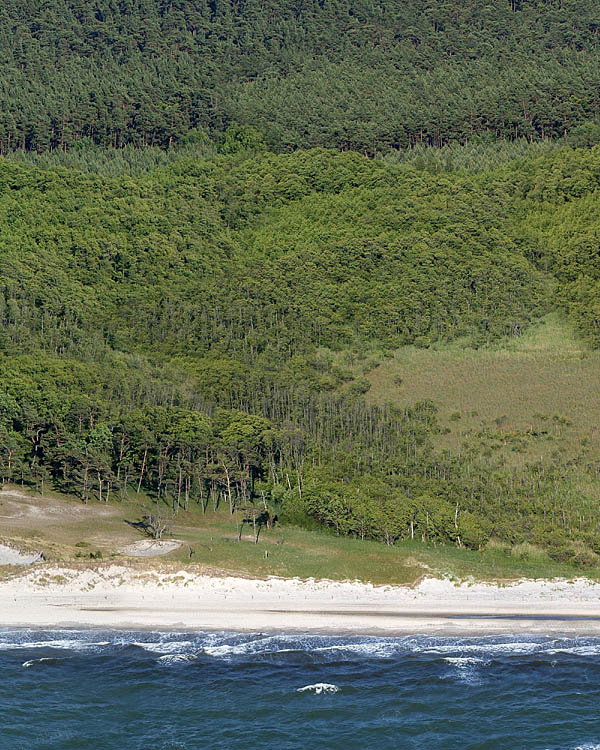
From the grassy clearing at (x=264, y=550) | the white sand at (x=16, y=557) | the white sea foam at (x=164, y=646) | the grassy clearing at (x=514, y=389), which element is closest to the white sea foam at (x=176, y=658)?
the white sea foam at (x=164, y=646)

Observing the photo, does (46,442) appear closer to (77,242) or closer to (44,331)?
(44,331)

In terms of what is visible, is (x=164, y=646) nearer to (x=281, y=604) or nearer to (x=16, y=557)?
(x=281, y=604)

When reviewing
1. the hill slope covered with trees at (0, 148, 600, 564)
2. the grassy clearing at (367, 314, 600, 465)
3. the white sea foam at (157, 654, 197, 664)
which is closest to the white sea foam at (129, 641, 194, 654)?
the white sea foam at (157, 654, 197, 664)

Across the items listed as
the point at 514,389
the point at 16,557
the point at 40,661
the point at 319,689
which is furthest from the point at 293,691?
the point at 514,389

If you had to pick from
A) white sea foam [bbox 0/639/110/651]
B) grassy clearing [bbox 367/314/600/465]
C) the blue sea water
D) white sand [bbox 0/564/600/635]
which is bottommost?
the blue sea water

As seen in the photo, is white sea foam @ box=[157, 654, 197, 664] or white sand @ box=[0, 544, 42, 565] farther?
white sand @ box=[0, 544, 42, 565]

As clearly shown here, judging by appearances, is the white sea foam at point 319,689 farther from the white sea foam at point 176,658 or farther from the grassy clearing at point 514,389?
the grassy clearing at point 514,389

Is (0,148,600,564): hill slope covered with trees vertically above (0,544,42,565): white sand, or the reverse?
(0,148,600,564): hill slope covered with trees

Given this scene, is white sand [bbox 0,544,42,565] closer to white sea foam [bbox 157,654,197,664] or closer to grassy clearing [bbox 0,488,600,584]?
grassy clearing [bbox 0,488,600,584]
